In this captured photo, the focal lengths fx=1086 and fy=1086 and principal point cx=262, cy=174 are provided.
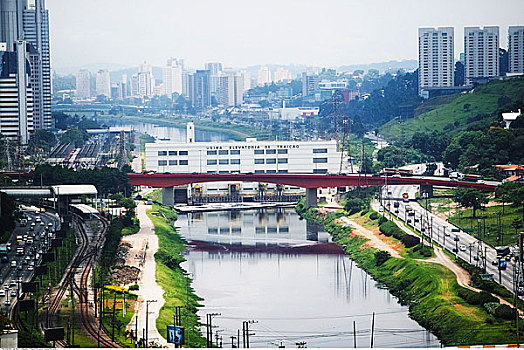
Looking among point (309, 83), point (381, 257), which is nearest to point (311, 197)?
point (381, 257)

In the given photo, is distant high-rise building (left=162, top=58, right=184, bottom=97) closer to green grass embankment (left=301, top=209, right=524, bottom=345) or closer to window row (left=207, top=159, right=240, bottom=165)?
window row (left=207, top=159, right=240, bottom=165)

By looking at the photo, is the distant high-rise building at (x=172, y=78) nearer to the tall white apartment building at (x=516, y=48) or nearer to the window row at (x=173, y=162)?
the tall white apartment building at (x=516, y=48)

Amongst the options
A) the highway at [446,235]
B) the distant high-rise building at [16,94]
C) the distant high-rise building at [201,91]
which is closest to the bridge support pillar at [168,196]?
the highway at [446,235]

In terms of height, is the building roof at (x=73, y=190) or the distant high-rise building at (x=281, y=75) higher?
the distant high-rise building at (x=281, y=75)

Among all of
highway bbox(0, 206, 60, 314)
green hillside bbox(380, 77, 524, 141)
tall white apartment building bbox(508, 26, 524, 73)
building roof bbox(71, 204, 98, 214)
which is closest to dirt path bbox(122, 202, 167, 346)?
building roof bbox(71, 204, 98, 214)

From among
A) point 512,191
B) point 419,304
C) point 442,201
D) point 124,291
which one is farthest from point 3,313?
point 442,201
